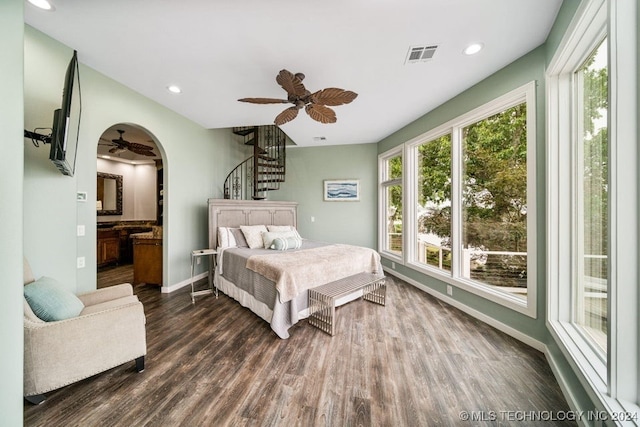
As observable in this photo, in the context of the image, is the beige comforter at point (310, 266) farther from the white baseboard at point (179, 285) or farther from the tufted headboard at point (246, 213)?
the white baseboard at point (179, 285)

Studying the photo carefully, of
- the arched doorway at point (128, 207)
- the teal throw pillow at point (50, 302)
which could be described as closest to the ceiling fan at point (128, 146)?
the arched doorway at point (128, 207)

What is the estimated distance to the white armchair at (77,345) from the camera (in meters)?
1.45

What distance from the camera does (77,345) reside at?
1571 mm

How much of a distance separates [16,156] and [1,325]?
2.52 ft

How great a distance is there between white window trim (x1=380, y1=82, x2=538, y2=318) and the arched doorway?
14.1ft

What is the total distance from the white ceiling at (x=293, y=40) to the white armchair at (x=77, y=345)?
2.09m

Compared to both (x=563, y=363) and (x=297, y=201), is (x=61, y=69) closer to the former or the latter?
(x=297, y=201)

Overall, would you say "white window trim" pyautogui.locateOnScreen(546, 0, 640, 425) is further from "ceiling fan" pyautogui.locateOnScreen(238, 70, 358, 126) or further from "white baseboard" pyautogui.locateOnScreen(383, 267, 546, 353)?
"ceiling fan" pyautogui.locateOnScreen(238, 70, 358, 126)

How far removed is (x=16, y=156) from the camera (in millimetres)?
1073

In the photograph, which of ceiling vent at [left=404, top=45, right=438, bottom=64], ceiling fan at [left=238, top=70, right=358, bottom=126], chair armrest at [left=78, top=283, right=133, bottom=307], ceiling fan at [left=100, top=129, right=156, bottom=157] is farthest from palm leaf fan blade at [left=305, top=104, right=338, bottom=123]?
ceiling fan at [left=100, top=129, right=156, bottom=157]

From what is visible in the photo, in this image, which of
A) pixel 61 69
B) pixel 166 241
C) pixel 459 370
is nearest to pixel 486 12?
pixel 459 370

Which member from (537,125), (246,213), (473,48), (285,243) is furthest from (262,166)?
(537,125)

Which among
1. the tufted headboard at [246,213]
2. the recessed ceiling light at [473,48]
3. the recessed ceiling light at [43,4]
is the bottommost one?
the tufted headboard at [246,213]

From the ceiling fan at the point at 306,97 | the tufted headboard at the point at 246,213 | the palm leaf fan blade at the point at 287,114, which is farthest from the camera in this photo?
the tufted headboard at the point at 246,213
